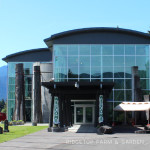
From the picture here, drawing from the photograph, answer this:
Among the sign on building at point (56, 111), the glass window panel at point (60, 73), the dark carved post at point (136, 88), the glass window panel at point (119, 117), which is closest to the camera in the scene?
the sign on building at point (56, 111)

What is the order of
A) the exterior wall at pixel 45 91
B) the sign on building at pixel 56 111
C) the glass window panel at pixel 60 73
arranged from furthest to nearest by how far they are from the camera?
the exterior wall at pixel 45 91 → the glass window panel at pixel 60 73 → the sign on building at pixel 56 111

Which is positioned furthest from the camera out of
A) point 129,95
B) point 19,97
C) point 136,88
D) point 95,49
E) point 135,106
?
point 19,97

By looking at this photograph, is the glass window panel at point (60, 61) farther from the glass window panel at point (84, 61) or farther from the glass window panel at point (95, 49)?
the glass window panel at point (95, 49)

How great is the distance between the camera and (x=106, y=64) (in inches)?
1409

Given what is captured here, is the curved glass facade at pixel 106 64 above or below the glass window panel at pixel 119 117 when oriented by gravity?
above

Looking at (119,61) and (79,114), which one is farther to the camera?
(79,114)

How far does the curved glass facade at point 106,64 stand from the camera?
35562mm

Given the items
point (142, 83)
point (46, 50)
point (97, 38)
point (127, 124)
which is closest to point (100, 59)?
point (97, 38)

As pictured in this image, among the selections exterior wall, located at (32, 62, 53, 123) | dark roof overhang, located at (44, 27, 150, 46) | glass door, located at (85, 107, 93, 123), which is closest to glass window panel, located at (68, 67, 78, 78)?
dark roof overhang, located at (44, 27, 150, 46)

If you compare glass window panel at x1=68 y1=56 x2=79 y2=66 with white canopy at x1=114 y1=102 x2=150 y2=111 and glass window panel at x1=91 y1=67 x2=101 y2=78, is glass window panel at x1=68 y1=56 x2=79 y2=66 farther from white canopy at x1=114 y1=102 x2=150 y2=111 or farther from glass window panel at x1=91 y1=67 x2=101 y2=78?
white canopy at x1=114 y1=102 x2=150 y2=111

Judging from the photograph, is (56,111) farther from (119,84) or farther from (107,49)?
(107,49)

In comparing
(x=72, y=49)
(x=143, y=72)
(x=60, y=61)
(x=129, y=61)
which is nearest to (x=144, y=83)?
(x=143, y=72)

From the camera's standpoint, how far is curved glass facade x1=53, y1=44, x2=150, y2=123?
117 ft

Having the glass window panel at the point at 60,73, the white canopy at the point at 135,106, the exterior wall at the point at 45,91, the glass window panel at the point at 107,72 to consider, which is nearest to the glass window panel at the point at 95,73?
the glass window panel at the point at 107,72
